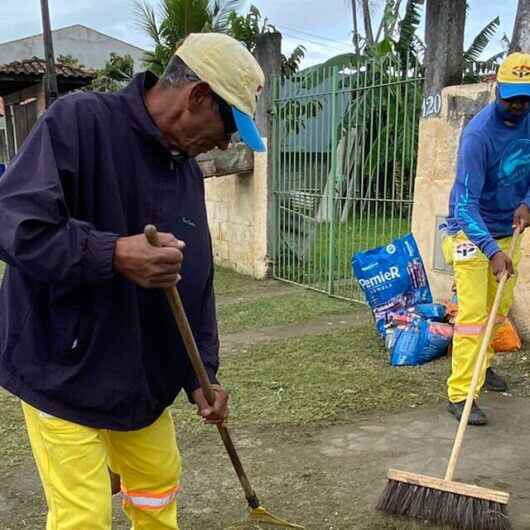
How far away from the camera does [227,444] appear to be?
2.54m

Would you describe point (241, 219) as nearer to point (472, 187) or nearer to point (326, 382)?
point (326, 382)

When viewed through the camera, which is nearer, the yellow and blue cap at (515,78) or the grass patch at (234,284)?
the yellow and blue cap at (515,78)

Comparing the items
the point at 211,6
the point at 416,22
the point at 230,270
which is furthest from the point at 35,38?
the point at 230,270

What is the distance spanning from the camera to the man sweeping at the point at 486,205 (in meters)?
3.76

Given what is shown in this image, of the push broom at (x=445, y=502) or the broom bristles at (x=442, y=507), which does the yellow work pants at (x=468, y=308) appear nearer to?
the push broom at (x=445, y=502)

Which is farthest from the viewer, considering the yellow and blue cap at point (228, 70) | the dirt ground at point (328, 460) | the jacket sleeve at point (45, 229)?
the dirt ground at point (328, 460)

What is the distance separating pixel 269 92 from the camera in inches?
325

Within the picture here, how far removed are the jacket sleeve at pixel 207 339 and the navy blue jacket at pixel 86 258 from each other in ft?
0.78

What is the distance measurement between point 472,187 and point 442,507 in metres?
1.78

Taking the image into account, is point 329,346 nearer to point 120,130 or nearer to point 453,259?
point 453,259

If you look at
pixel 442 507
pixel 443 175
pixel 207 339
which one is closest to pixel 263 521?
pixel 442 507

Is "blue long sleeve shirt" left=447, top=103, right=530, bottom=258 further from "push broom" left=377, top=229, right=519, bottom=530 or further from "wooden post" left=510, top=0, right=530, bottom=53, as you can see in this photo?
"wooden post" left=510, top=0, right=530, bottom=53

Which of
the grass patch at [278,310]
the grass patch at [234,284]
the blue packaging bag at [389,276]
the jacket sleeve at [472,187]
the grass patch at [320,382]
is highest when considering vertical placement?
the jacket sleeve at [472,187]

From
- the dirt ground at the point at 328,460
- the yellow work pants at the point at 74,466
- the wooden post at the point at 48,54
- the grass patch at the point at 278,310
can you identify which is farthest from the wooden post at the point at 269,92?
the wooden post at the point at 48,54
